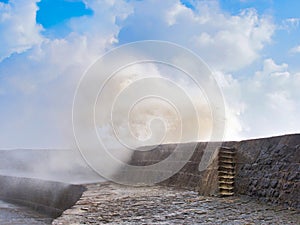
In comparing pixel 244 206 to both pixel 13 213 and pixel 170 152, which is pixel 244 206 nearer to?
pixel 170 152

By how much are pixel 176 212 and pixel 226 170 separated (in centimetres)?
230

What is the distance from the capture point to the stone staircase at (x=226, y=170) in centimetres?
678

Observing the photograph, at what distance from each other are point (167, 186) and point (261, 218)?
16.4 ft

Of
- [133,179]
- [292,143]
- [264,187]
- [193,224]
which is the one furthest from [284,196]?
[133,179]

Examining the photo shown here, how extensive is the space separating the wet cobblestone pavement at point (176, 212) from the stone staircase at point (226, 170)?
0.34m

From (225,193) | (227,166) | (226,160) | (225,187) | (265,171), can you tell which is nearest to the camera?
(265,171)

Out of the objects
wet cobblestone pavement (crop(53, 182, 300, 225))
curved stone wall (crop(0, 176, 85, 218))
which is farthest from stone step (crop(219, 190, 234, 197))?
curved stone wall (crop(0, 176, 85, 218))

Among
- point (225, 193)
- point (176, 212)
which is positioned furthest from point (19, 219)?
point (225, 193)

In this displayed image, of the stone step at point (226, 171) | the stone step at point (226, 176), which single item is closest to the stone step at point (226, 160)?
the stone step at point (226, 171)

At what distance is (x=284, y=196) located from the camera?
18.1 ft

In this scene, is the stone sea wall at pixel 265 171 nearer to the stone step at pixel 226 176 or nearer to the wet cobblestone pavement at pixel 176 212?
the stone step at pixel 226 176

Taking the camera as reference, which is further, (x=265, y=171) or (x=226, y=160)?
(x=226, y=160)

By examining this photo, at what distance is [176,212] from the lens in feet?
16.7

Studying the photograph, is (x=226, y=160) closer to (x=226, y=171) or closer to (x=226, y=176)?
(x=226, y=171)
